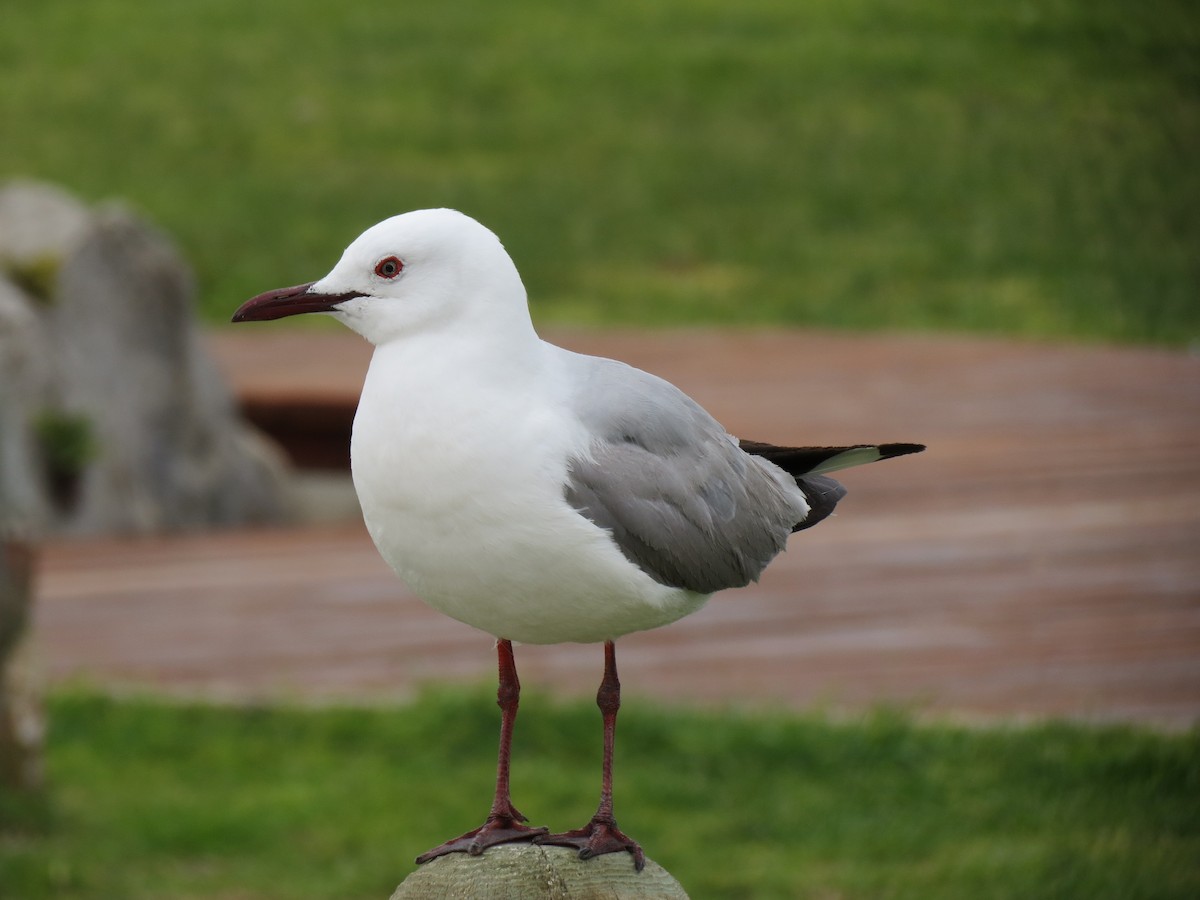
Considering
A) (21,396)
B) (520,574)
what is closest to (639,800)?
(520,574)

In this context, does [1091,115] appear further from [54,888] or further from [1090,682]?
[54,888]

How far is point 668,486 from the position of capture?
288 cm

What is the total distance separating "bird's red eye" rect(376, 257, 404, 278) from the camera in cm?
265

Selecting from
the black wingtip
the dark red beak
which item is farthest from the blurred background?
the dark red beak

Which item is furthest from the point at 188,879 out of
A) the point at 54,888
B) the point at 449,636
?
the point at 449,636

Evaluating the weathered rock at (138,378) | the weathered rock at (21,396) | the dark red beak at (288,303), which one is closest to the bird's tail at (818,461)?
the dark red beak at (288,303)

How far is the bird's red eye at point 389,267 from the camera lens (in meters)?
2.65

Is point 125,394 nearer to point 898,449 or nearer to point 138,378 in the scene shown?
point 138,378

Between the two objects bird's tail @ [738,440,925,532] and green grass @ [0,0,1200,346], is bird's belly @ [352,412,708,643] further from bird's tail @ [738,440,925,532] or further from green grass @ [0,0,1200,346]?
green grass @ [0,0,1200,346]

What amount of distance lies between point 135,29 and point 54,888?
14.7 metres

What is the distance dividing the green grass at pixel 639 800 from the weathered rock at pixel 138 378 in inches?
98.8

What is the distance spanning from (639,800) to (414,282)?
3634 mm

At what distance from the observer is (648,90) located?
678 inches

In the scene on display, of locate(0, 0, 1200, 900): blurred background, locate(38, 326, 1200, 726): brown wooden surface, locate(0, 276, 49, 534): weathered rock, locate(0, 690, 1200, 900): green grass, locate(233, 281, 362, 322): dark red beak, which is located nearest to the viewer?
locate(233, 281, 362, 322): dark red beak
